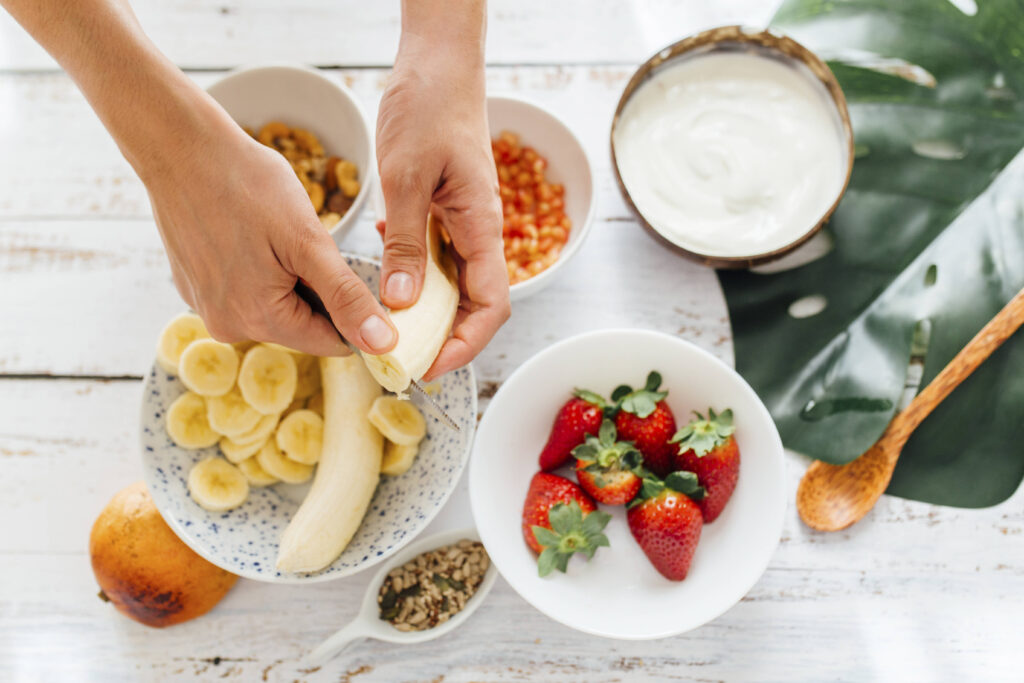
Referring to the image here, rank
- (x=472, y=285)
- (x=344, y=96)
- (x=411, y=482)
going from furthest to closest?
1. (x=344, y=96)
2. (x=411, y=482)
3. (x=472, y=285)

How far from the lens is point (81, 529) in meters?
1.16

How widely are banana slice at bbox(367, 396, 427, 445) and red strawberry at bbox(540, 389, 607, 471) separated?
0.65 feet

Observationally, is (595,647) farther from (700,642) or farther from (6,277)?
(6,277)

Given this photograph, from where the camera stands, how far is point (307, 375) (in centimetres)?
110

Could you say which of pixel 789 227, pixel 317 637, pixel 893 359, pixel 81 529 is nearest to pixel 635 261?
pixel 789 227

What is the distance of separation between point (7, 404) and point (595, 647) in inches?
41.8

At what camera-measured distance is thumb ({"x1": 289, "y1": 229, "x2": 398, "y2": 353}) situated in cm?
78

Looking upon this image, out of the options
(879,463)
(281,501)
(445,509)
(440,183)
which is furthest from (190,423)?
(879,463)

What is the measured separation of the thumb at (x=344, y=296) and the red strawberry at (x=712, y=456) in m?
0.45

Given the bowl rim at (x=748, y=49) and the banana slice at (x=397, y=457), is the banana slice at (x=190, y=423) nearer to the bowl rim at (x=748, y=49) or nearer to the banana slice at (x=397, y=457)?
the banana slice at (x=397, y=457)

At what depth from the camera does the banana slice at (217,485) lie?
3.33ft

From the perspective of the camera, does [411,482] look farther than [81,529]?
No

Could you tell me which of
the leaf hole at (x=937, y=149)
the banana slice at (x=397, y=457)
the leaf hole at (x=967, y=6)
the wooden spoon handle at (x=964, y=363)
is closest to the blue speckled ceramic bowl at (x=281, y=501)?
the banana slice at (x=397, y=457)

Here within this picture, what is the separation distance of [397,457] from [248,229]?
0.42 m
